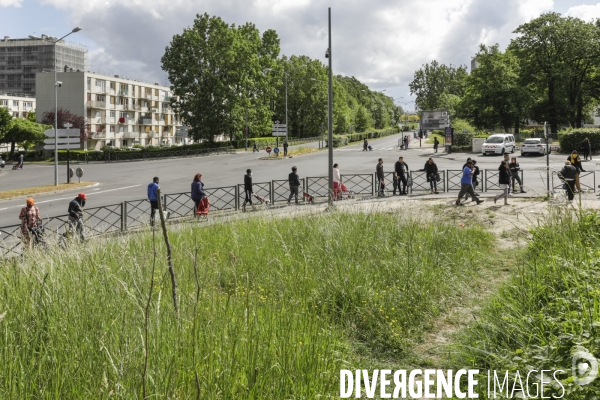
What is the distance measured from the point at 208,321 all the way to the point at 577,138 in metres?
46.1

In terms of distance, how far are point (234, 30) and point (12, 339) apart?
62403mm

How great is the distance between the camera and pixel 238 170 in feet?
130

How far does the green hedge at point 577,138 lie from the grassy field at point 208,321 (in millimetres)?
39295

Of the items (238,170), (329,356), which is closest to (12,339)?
(329,356)

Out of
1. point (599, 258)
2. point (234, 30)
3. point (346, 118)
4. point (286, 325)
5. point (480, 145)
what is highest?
point (234, 30)

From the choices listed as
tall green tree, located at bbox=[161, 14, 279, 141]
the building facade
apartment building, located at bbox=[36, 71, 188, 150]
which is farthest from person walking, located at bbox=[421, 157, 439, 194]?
the building facade

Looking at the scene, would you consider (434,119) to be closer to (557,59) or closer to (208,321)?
(557,59)

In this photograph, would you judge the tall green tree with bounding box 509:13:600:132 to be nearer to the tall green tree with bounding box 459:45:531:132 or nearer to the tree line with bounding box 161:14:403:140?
the tall green tree with bounding box 459:45:531:132

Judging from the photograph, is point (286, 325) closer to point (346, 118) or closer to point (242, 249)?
point (242, 249)

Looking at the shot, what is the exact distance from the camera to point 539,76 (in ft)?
212

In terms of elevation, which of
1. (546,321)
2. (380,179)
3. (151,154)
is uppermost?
(151,154)

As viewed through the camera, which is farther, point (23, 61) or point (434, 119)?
point (23, 61)

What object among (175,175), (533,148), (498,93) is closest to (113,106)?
(498,93)

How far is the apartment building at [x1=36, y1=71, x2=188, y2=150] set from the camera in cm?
8344
